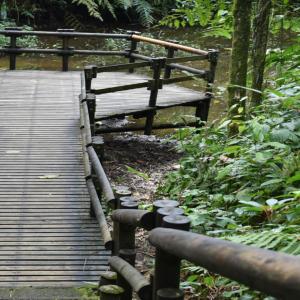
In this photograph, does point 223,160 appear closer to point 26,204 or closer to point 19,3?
point 26,204

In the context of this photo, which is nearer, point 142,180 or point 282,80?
point 282,80

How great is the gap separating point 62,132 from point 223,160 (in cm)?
253

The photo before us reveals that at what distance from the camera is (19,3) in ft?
66.4

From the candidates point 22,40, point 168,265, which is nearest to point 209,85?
point 168,265

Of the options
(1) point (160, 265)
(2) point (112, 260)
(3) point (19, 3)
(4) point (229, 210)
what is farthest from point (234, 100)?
(3) point (19, 3)

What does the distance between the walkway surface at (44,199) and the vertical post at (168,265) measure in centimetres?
183

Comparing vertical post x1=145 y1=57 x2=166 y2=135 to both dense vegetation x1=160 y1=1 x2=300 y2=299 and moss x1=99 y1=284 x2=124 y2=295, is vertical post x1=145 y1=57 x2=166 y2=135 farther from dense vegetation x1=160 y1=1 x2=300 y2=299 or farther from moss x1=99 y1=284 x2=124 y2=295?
moss x1=99 y1=284 x2=124 y2=295

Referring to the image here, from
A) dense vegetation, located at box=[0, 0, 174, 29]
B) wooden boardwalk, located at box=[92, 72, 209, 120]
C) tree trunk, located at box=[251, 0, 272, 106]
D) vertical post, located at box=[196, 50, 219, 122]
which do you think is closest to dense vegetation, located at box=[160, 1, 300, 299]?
tree trunk, located at box=[251, 0, 272, 106]

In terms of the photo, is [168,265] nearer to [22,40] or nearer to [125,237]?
[125,237]

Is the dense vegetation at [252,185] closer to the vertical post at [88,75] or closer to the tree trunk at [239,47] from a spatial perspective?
the tree trunk at [239,47]

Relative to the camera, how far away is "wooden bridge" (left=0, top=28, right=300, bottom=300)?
1440mm

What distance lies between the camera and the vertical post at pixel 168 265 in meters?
1.90

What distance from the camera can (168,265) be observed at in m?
1.91

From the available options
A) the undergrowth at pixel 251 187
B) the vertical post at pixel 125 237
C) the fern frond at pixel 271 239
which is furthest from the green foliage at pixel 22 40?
the fern frond at pixel 271 239
